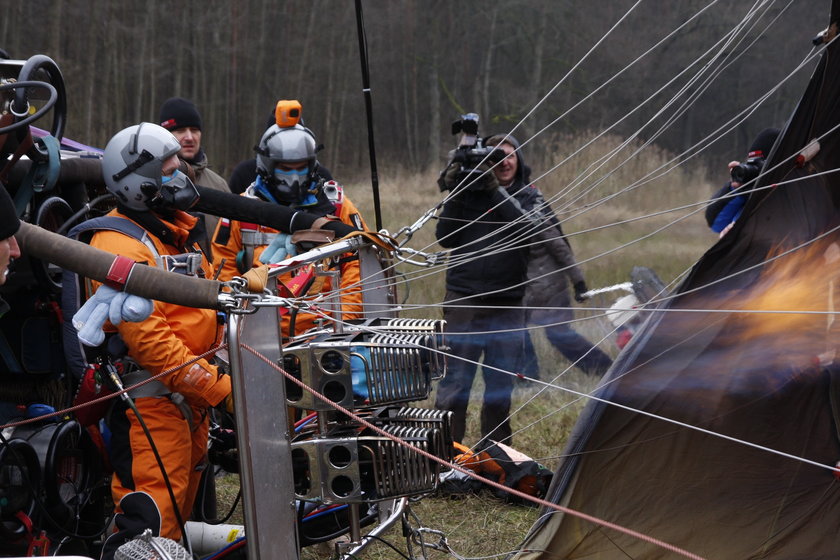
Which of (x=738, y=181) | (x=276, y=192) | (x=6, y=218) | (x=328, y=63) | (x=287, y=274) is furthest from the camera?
(x=328, y=63)

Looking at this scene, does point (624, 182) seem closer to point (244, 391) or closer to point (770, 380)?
point (770, 380)

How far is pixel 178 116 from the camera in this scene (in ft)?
20.8

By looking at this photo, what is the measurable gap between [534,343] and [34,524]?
147 inches

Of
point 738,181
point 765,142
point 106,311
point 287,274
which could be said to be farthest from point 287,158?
point 765,142

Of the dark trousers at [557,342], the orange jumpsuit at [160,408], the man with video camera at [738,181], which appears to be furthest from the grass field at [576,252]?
the orange jumpsuit at [160,408]

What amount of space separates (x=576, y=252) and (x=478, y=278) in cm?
317

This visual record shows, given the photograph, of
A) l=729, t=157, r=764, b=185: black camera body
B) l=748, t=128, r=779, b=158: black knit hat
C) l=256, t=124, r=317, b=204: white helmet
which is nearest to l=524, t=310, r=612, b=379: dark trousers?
l=729, t=157, r=764, b=185: black camera body

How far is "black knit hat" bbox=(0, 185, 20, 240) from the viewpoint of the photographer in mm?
2666

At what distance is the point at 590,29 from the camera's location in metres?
11.8

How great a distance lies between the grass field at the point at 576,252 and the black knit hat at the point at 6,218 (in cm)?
147

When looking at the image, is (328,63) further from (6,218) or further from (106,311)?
(6,218)

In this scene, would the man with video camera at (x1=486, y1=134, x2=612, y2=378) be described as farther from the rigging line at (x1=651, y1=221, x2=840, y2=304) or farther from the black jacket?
the rigging line at (x1=651, y1=221, x2=840, y2=304)

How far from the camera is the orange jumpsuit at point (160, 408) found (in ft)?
12.2

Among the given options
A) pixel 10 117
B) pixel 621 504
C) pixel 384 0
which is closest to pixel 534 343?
pixel 621 504
